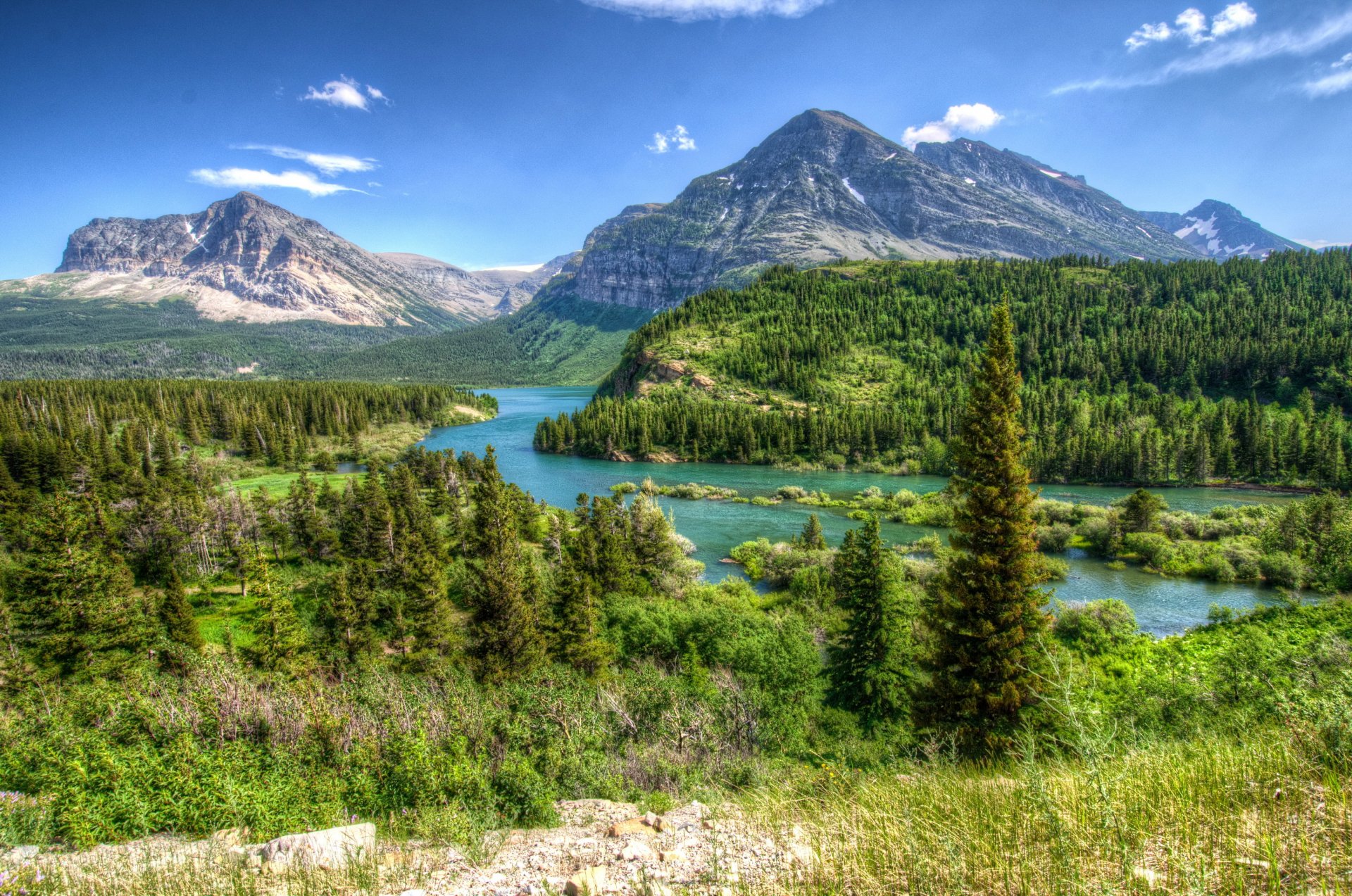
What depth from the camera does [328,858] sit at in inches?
251

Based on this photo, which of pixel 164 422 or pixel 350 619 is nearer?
pixel 350 619

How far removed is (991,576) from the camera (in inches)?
575

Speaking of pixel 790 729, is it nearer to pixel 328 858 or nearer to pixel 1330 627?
pixel 328 858

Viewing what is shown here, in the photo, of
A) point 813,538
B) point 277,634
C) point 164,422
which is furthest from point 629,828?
point 164,422

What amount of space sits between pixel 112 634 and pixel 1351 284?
713 ft

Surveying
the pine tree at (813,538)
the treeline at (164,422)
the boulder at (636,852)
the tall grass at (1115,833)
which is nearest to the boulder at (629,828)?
the boulder at (636,852)

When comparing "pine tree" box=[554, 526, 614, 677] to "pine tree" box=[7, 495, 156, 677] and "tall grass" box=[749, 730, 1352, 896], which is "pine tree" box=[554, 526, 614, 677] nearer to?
"pine tree" box=[7, 495, 156, 677]

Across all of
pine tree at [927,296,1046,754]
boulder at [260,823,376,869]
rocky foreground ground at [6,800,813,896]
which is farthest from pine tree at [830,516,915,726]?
boulder at [260,823,376,869]

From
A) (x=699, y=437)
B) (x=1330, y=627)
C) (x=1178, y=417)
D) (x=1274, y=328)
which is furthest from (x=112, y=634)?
(x=1274, y=328)

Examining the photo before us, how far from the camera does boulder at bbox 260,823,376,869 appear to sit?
6.20 meters

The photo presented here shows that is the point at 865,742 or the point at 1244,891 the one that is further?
the point at 865,742

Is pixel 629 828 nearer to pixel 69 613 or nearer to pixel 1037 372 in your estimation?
pixel 69 613

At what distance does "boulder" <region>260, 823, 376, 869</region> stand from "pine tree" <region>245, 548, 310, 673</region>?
1897 centimetres

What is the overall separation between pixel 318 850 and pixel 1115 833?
25.7 ft
